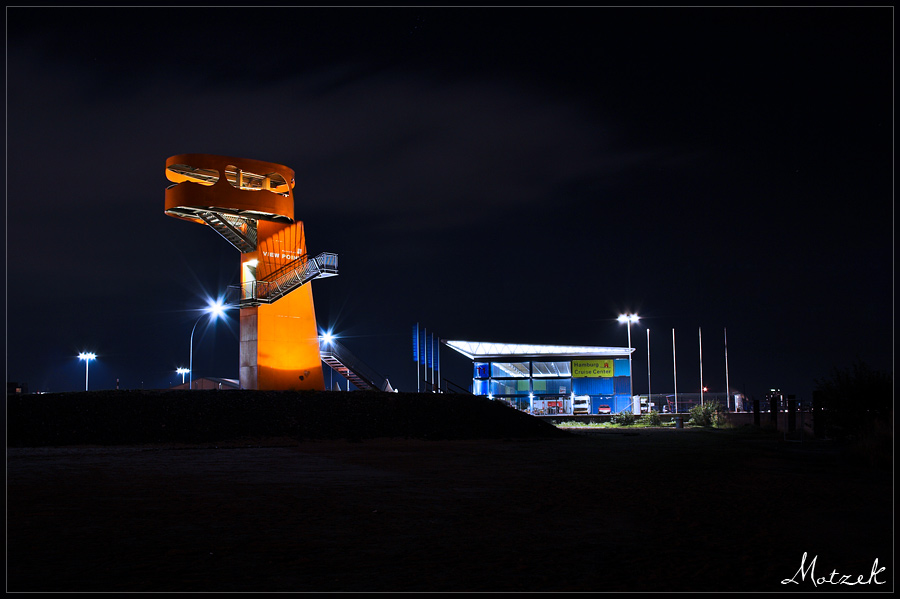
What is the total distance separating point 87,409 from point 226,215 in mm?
12999

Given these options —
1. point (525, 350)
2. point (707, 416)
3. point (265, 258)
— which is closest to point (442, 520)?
point (265, 258)

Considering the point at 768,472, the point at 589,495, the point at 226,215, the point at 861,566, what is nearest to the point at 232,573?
the point at 861,566

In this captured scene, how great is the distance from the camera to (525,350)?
74375 mm

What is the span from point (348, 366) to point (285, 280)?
7354 millimetres

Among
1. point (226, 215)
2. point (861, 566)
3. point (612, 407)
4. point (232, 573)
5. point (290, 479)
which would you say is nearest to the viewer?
point (232, 573)

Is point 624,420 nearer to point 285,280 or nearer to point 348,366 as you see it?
point 348,366

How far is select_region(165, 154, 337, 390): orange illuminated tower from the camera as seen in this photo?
36.0 meters

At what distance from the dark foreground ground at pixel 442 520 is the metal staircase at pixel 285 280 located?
1480 centimetres

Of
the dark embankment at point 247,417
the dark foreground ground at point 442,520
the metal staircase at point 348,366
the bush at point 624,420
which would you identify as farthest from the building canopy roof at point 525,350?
the dark foreground ground at point 442,520

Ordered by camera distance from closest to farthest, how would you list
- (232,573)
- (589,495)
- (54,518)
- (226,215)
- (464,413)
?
(232,573) → (54,518) → (589,495) → (464,413) → (226,215)

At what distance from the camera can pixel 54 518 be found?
31.9ft

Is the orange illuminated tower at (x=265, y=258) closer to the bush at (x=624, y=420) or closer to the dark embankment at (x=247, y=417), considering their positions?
the dark embankment at (x=247, y=417)

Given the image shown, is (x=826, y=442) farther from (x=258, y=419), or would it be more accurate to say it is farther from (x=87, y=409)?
(x=87, y=409)

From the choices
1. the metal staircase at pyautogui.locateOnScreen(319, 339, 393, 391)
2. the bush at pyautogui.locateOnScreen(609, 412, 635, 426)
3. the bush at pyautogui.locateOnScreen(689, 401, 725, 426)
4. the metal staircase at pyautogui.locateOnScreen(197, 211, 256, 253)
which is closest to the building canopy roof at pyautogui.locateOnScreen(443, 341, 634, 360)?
the bush at pyautogui.locateOnScreen(609, 412, 635, 426)
